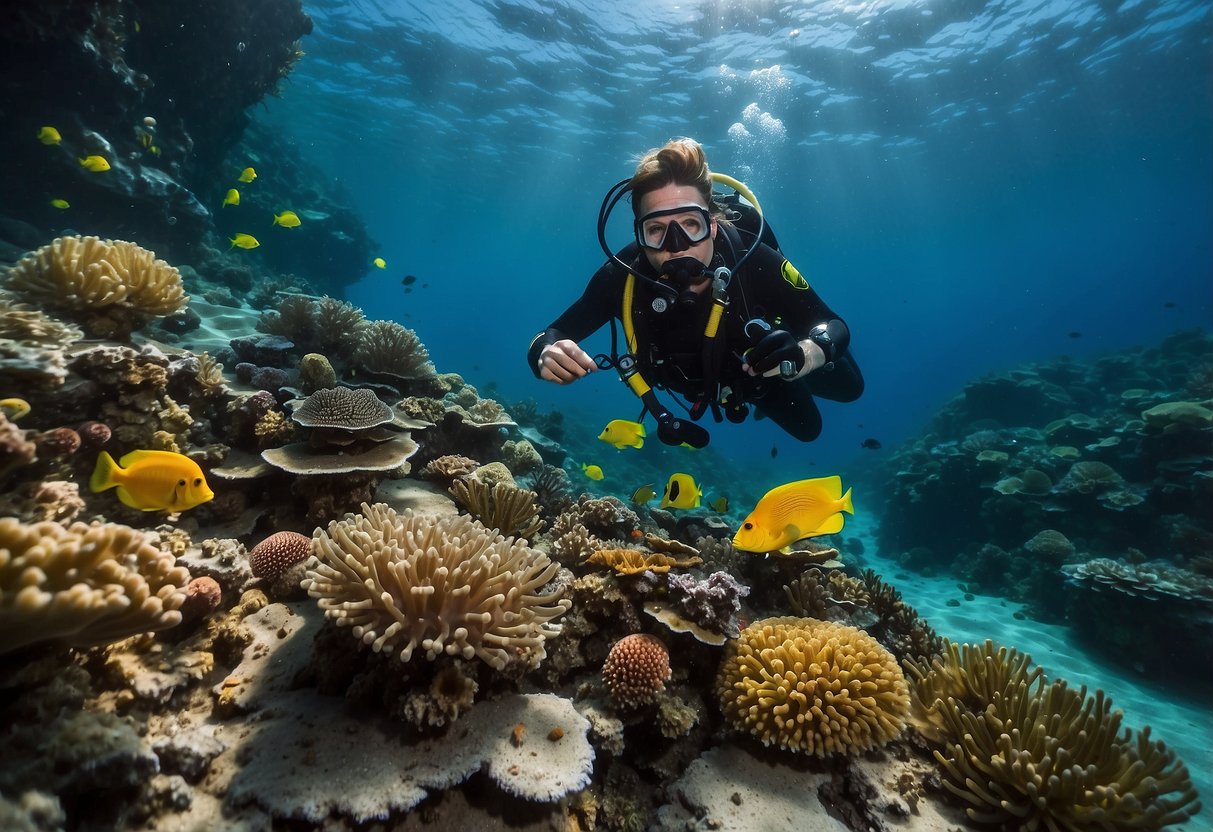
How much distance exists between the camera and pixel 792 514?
306 centimetres

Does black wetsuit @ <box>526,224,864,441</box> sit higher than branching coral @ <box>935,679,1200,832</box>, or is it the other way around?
black wetsuit @ <box>526,224,864,441</box>

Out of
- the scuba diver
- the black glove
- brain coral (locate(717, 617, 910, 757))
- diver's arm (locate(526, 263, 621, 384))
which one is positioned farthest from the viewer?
diver's arm (locate(526, 263, 621, 384))

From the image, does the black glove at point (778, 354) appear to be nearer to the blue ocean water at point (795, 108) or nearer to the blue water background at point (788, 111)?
the blue water background at point (788, 111)

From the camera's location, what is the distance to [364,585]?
239 centimetres

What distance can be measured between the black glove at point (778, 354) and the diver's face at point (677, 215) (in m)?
1.05

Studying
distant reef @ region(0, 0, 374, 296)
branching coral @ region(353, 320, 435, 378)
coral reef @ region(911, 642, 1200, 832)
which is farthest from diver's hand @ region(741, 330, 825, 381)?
distant reef @ region(0, 0, 374, 296)

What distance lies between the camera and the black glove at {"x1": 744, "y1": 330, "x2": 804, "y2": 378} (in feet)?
12.7

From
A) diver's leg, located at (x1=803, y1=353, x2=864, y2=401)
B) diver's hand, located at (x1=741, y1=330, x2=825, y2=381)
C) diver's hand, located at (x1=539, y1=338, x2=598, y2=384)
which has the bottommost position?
diver's hand, located at (x1=539, y1=338, x2=598, y2=384)

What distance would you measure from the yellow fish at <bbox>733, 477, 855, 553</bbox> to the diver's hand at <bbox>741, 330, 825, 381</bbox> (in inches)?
44.8

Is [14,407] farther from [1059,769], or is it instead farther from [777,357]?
[1059,769]

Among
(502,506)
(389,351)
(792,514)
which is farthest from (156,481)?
(792,514)

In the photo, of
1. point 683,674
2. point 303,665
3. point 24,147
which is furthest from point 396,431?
point 24,147

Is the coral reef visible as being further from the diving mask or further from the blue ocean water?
the blue ocean water

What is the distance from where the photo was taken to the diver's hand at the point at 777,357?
3.88 m
